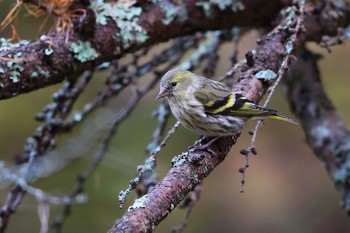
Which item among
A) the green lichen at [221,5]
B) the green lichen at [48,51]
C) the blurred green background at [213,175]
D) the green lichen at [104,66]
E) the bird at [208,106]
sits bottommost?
the blurred green background at [213,175]

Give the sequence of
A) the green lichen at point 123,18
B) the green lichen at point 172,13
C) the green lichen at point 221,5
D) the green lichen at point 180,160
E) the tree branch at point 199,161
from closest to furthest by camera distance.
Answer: the tree branch at point 199,161
the green lichen at point 180,160
the green lichen at point 123,18
the green lichen at point 172,13
the green lichen at point 221,5

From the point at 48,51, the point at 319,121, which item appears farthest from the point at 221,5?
the point at 48,51

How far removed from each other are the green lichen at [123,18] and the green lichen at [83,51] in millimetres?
154

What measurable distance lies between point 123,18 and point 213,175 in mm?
1993

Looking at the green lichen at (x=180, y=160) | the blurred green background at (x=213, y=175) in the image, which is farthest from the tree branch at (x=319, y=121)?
the green lichen at (x=180, y=160)

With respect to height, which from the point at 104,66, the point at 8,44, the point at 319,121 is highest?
the point at 8,44

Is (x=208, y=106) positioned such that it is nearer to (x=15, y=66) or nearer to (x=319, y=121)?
(x=319, y=121)

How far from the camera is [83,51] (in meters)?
2.63

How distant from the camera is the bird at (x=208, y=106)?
8.76 feet

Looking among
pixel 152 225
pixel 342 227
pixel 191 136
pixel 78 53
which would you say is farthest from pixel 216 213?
pixel 152 225

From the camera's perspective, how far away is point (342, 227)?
408cm

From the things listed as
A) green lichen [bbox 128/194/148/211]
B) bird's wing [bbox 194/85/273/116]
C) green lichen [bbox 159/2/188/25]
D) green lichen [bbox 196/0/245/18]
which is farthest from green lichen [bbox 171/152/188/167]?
green lichen [bbox 196/0/245/18]

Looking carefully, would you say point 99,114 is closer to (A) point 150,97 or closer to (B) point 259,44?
(A) point 150,97

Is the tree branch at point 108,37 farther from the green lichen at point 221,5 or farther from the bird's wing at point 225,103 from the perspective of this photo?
the bird's wing at point 225,103
